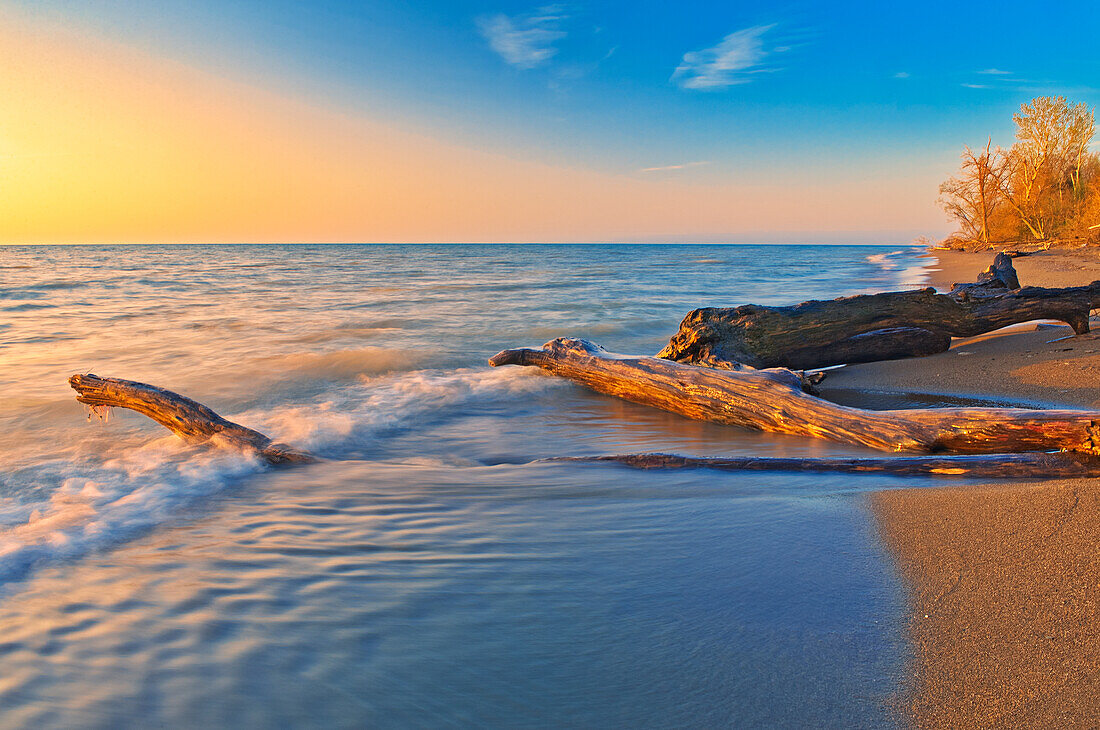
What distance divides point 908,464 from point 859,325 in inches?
139

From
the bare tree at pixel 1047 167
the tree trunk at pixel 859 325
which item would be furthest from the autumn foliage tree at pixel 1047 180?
the tree trunk at pixel 859 325

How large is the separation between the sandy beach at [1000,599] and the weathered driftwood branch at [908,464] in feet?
0.53

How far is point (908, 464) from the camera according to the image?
3.25 m

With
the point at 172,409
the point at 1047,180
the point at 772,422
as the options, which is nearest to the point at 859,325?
the point at 772,422

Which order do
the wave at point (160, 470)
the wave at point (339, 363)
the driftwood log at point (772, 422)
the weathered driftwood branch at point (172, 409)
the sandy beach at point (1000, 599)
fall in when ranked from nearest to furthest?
the sandy beach at point (1000, 599), the driftwood log at point (772, 422), the wave at point (160, 470), the weathered driftwood branch at point (172, 409), the wave at point (339, 363)

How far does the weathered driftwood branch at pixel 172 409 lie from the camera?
4445mm

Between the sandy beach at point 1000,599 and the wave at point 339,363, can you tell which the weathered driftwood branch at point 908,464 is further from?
the wave at point 339,363

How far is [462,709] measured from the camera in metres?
1.73

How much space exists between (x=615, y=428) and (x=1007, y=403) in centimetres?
302

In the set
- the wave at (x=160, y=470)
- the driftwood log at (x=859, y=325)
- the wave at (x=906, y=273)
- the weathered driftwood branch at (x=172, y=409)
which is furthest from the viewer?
the wave at (x=906, y=273)

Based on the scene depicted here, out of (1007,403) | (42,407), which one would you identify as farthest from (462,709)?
(42,407)

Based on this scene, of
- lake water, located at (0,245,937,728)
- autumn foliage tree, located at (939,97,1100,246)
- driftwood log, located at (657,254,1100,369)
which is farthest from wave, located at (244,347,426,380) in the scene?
autumn foliage tree, located at (939,97,1100,246)

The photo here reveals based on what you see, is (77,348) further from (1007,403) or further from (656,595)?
(1007,403)

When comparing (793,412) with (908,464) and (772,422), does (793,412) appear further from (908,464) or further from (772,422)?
(908,464)
